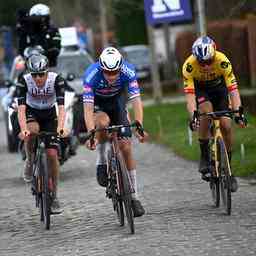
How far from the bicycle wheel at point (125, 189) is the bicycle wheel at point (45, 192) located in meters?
1.05

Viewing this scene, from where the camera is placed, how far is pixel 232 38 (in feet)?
118

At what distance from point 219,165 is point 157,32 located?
201ft

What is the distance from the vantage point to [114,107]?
12.0 m

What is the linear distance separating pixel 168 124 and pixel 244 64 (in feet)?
34.8

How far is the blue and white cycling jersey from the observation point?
465 inches

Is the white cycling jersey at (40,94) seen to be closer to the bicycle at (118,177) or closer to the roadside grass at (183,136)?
the bicycle at (118,177)

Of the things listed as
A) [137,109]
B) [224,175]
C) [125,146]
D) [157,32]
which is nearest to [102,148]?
[125,146]

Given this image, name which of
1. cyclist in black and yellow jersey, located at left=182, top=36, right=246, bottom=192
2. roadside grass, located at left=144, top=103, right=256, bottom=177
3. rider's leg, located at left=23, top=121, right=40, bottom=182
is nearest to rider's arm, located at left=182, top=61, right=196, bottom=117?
cyclist in black and yellow jersey, located at left=182, top=36, right=246, bottom=192

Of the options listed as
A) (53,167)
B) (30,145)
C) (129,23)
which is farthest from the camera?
(129,23)

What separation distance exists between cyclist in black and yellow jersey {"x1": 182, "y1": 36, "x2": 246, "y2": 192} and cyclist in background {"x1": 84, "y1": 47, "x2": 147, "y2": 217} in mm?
886

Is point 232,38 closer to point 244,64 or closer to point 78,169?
point 244,64

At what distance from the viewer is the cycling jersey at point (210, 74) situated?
42.2ft

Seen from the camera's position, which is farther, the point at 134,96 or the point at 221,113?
the point at 221,113

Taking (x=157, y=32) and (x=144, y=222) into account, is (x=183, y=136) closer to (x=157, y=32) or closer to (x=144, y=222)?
(x=144, y=222)
